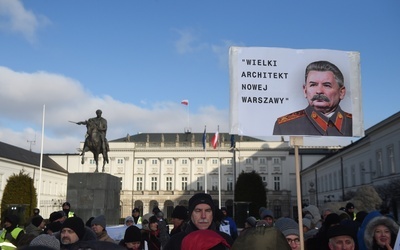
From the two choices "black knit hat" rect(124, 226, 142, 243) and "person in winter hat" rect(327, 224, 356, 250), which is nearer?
"person in winter hat" rect(327, 224, 356, 250)

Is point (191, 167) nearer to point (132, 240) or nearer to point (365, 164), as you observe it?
point (365, 164)

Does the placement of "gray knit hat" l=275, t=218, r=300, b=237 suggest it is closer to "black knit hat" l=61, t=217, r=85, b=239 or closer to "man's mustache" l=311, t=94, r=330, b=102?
"man's mustache" l=311, t=94, r=330, b=102

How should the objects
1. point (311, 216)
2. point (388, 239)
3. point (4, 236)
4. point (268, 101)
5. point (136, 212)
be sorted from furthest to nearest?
point (136, 212), point (311, 216), point (4, 236), point (268, 101), point (388, 239)

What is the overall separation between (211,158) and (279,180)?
48.8 ft

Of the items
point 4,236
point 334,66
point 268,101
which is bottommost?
point 4,236

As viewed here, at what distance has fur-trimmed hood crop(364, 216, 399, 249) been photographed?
174 inches

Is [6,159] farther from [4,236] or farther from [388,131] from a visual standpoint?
[4,236]

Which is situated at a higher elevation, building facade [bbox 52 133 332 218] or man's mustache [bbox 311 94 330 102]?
building facade [bbox 52 133 332 218]

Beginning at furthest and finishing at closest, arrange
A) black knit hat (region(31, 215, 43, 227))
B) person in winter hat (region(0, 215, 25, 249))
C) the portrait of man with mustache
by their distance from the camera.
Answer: black knit hat (region(31, 215, 43, 227)), person in winter hat (region(0, 215, 25, 249)), the portrait of man with mustache

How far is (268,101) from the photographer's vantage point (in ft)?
16.4

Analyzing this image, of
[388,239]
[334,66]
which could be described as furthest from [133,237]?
[334,66]

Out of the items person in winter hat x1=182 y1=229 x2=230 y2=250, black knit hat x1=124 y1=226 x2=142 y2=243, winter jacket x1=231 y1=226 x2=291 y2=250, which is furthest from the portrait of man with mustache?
winter jacket x1=231 y1=226 x2=291 y2=250

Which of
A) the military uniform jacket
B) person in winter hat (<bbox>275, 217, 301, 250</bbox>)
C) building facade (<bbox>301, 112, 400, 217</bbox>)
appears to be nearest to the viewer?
person in winter hat (<bbox>275, 217, 301, 250</bbox>)

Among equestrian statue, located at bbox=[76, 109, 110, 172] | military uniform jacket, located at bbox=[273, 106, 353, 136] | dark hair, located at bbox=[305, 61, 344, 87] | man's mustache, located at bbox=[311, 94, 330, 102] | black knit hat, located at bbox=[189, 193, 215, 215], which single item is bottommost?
black knit hat, located at bbox=[189, 193, 215, 215]
